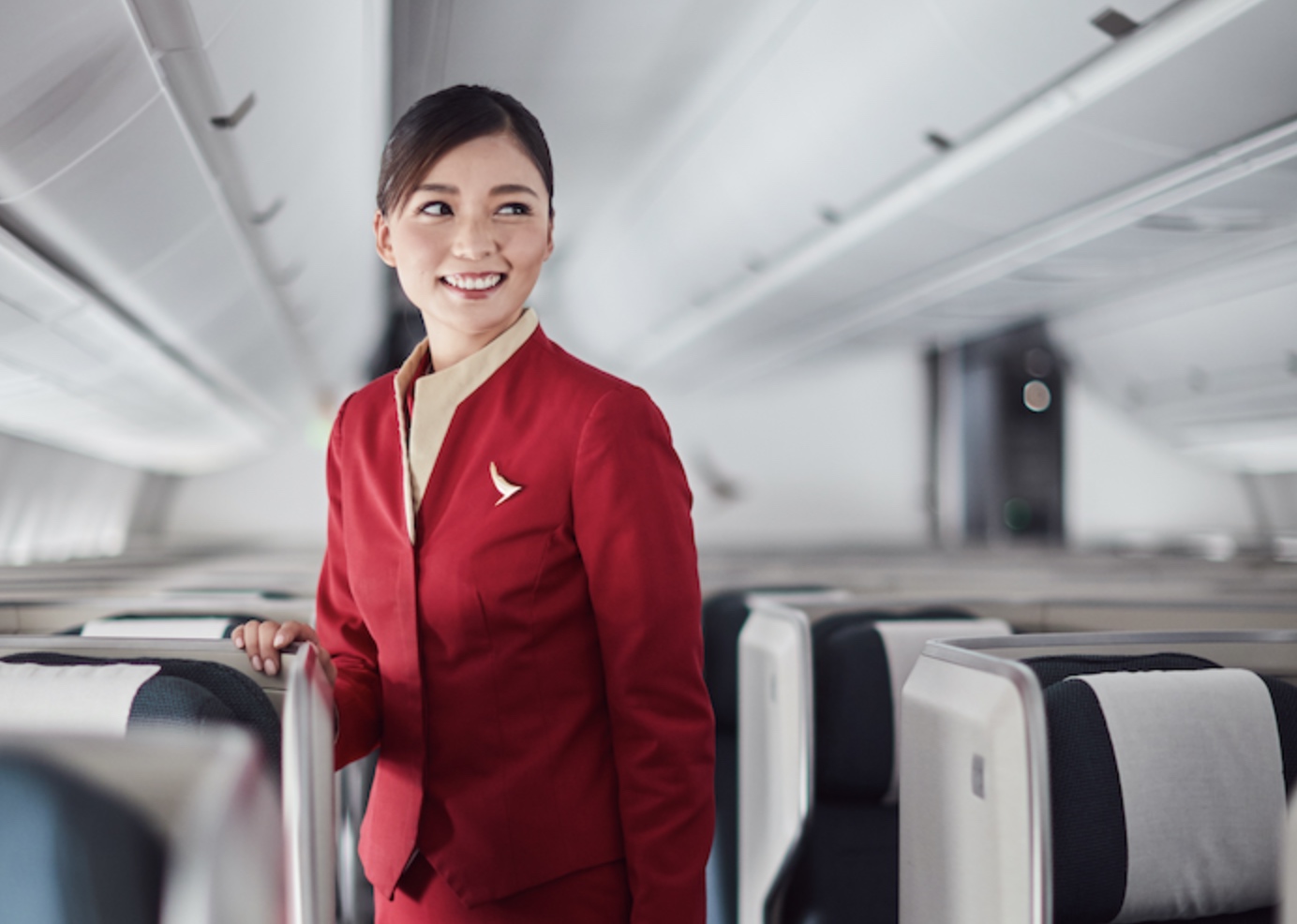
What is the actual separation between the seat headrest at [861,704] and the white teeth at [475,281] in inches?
58.3

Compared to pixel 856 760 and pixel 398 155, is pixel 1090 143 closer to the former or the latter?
pixel 856 760

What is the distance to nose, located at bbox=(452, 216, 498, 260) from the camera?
0.92 m

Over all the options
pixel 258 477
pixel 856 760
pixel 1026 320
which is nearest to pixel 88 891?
pixel 856 760

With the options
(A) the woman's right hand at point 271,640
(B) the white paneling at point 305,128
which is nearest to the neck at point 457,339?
(A) the woman's right hand at point 271,640

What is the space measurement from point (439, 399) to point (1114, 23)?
228 centimetres

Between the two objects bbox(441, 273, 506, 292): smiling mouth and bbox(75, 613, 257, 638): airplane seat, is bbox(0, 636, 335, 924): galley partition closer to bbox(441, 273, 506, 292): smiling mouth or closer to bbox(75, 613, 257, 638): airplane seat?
bbox(441, 273, 506, 292): smiling mouth

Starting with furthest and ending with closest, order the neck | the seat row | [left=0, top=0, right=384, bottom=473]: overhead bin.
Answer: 1. [left=0, top=0, right=384, bottom=473]: overhead bin
2. the seat row
3. the neck

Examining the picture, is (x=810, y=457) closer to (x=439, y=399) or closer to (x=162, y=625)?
(x=162, y=625)

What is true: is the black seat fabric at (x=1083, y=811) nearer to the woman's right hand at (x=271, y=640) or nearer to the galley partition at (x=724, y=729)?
the woman's right hand at (x=271, y=640)

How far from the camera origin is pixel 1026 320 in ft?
20.8

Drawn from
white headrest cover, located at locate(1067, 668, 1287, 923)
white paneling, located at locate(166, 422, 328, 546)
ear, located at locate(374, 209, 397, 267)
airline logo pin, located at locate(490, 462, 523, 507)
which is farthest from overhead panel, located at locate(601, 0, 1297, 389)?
white paneling, located at locate(166, 422, 328, 546)

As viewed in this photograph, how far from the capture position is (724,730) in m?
2.85

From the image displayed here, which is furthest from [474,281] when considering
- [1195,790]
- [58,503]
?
[58,503]

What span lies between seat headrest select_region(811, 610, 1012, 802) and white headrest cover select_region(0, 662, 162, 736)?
4.72 ft
